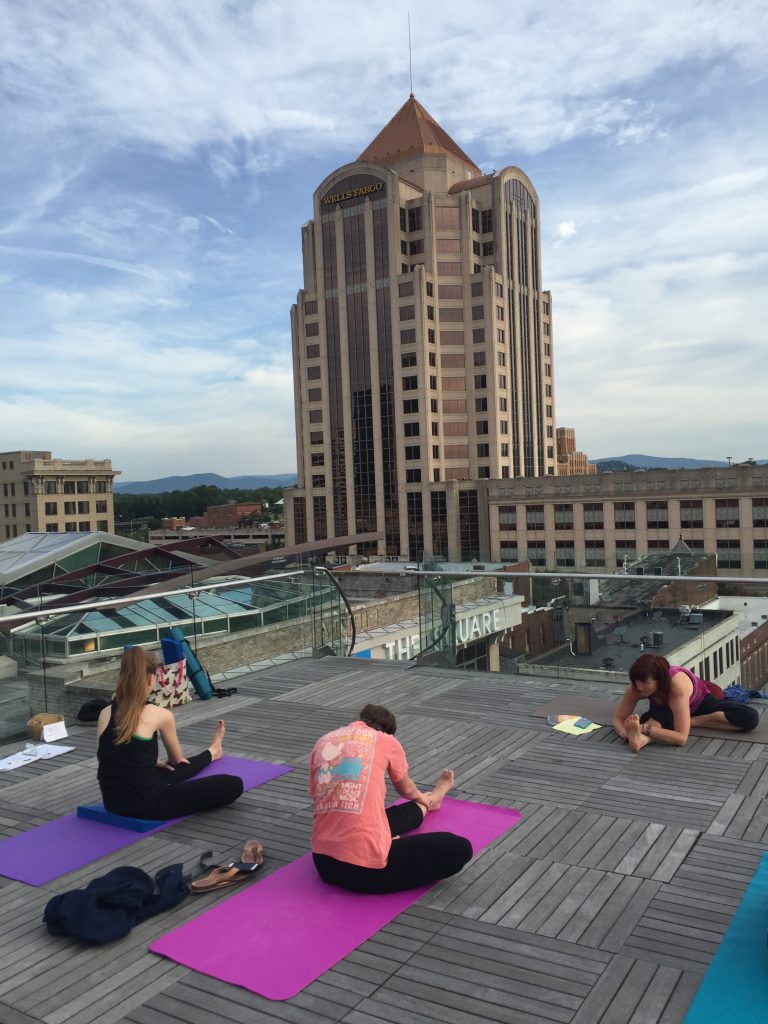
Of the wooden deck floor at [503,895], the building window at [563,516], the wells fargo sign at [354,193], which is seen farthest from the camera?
the wells fargo sign at [354,193]

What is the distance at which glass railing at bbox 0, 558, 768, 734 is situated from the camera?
8.66 meters

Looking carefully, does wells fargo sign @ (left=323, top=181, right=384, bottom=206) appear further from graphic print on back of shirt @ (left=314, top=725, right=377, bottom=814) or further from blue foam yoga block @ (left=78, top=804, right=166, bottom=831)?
graphic print on back of shirt @ (left=314, top=725, right=377, bottom=814)

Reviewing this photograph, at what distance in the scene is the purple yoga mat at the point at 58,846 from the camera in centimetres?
498

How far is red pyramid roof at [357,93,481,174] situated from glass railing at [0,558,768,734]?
87837mm

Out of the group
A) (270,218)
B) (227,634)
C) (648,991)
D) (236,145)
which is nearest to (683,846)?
(648,991)

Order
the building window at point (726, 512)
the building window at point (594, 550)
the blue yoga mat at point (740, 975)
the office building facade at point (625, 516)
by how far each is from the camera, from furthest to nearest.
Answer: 1. the building window at point (594, 550)
2. the building window at point (726, 512)
3. the office building facade at point (625, 516)
4. the blue yoga mat at point (740, 975)

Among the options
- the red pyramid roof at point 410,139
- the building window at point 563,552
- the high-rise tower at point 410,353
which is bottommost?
the building window at point 563,552

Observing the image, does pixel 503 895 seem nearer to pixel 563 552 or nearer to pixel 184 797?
pixel 184 797

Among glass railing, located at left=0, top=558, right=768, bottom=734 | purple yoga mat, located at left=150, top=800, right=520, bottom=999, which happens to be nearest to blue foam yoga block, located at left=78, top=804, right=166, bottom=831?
purple yoga mat, located at left=150, top=800, right=520, bottom=999

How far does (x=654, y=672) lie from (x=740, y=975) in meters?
3.52

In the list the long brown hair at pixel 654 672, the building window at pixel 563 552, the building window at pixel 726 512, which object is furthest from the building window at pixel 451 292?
the long brown hair at pixel 654 672

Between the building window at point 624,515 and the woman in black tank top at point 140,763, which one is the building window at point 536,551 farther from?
the woman in black tank top at point 140,763

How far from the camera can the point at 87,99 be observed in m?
26.5

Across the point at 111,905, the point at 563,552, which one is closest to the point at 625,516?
the point at 563,552
